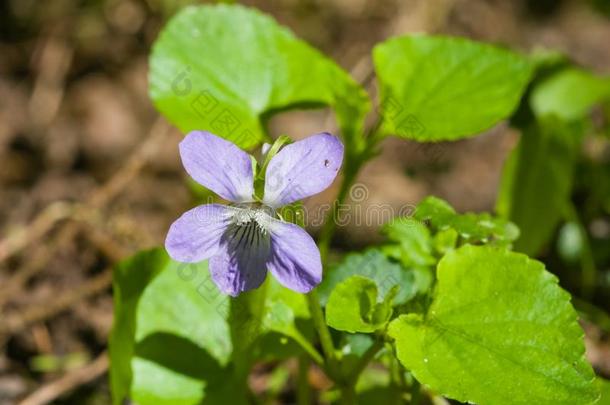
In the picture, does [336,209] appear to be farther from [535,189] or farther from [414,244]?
[535,189]

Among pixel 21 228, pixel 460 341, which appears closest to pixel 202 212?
pixel 460 341

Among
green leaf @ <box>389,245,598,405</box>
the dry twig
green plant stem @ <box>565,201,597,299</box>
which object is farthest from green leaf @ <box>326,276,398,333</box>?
green plant stem @ <box>565,201,597,299</box>

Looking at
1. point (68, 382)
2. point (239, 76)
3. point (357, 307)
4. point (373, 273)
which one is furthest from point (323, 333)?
point (68, 382)

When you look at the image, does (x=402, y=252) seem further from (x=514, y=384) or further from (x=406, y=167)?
(x=406, y=167)

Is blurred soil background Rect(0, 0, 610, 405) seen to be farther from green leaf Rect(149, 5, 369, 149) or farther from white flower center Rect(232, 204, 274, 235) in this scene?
white flower center Rect(232, 204, 274, 235)

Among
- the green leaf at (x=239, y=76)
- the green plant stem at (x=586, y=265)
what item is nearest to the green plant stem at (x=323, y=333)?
the green leaf at (x=239, y=76)
